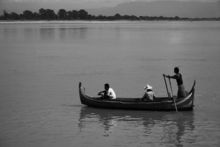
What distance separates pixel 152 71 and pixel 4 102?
11289 mm

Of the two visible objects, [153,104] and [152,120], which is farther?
[153,104]

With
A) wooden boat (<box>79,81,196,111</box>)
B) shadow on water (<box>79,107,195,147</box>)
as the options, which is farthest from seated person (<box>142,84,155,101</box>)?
shadow on water (<box>79,107,195,147</box>)

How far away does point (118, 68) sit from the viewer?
29.9m

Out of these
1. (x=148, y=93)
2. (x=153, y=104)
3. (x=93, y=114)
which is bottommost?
(x=93, y=114)

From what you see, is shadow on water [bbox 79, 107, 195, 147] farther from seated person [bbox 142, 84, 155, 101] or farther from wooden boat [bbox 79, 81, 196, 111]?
seated person [bbox 142, 84, 155, 101]

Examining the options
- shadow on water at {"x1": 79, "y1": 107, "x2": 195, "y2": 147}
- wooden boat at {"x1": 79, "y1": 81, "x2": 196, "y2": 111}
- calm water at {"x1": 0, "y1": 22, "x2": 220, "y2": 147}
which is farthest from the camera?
wooden boat at {"x1": 79, "y1": 81, "x2": 196, "y2": 111}

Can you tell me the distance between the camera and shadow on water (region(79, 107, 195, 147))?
14195 millimetres

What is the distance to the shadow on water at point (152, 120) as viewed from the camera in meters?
14.2

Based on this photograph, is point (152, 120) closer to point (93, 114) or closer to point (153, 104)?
point (153, 104)

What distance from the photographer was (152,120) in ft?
52.0

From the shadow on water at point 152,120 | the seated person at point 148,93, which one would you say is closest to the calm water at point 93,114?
the shadow on water at point 152,120

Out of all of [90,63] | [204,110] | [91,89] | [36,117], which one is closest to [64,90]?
[91,89]

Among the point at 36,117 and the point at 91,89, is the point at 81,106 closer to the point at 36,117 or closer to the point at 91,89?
the point at 36,117

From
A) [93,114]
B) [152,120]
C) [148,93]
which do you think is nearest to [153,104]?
[148,93]
